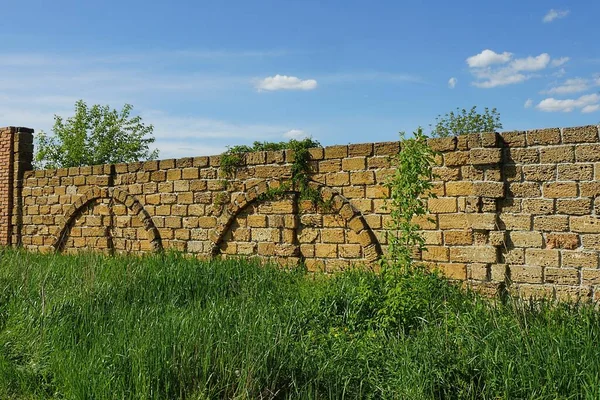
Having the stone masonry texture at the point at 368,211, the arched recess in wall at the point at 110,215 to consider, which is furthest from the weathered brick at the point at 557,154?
the arched recess in wall at the point at 110,215

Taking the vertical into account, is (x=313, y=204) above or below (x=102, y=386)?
above

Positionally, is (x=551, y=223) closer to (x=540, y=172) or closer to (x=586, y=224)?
(x=586, y=224)

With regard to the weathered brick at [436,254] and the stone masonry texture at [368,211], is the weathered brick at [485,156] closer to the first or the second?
the stone masonry texture at [368,211]

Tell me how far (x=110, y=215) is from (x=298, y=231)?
194 inches

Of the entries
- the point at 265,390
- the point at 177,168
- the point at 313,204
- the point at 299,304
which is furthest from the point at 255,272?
the point at 265,390

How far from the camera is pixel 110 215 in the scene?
12.9 metres

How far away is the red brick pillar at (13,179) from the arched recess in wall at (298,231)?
6.71m

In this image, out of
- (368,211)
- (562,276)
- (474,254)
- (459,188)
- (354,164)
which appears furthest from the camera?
(354,164)

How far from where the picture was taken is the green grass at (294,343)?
4.94 meters

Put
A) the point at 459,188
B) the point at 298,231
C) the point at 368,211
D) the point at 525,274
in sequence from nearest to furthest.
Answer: the point at 525,274
the point at 459,188
the point at 368,211
the point at 298,231

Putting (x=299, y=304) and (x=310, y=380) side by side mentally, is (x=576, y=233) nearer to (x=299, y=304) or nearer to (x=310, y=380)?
(x=299, y=304)

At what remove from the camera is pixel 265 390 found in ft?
16.2

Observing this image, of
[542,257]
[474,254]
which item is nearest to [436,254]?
[474,254]

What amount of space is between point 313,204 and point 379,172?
4.11ft
